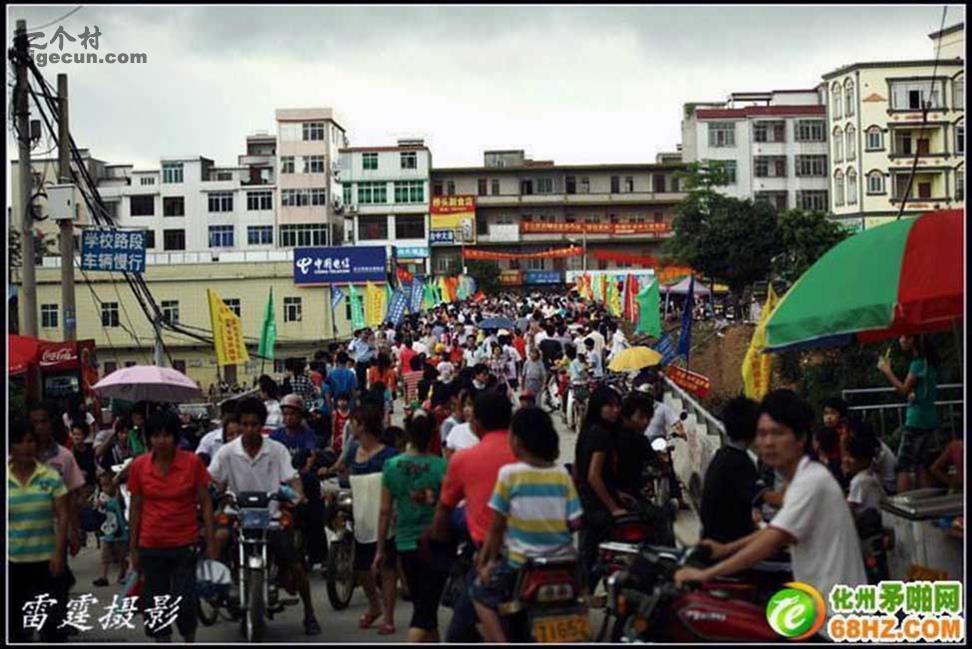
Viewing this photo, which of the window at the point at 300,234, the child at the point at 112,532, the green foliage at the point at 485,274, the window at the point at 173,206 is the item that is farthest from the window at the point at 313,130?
the child at the point at 112,532

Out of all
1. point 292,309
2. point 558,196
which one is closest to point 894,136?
point 292,309

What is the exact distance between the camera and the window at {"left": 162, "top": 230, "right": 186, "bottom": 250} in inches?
2805

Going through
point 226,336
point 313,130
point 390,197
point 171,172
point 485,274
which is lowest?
point 226,336

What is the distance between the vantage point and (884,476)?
8727mm

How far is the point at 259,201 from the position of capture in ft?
236

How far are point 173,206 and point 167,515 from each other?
66229 millimetres

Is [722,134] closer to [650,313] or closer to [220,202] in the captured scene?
[220,202]

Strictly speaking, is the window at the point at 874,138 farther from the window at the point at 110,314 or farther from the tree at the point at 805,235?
the window at the point at 110,314

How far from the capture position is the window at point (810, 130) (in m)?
73.4

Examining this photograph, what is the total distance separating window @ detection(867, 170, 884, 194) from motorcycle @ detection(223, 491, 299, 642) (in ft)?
178

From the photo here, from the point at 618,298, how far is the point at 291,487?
3419 centimetres

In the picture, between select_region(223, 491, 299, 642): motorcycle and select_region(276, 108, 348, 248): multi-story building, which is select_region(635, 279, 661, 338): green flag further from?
select_region(276, 108, 348, 248): multi-story building

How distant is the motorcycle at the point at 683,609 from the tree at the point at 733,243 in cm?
4439

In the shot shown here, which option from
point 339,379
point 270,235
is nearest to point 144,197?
point 270,235
